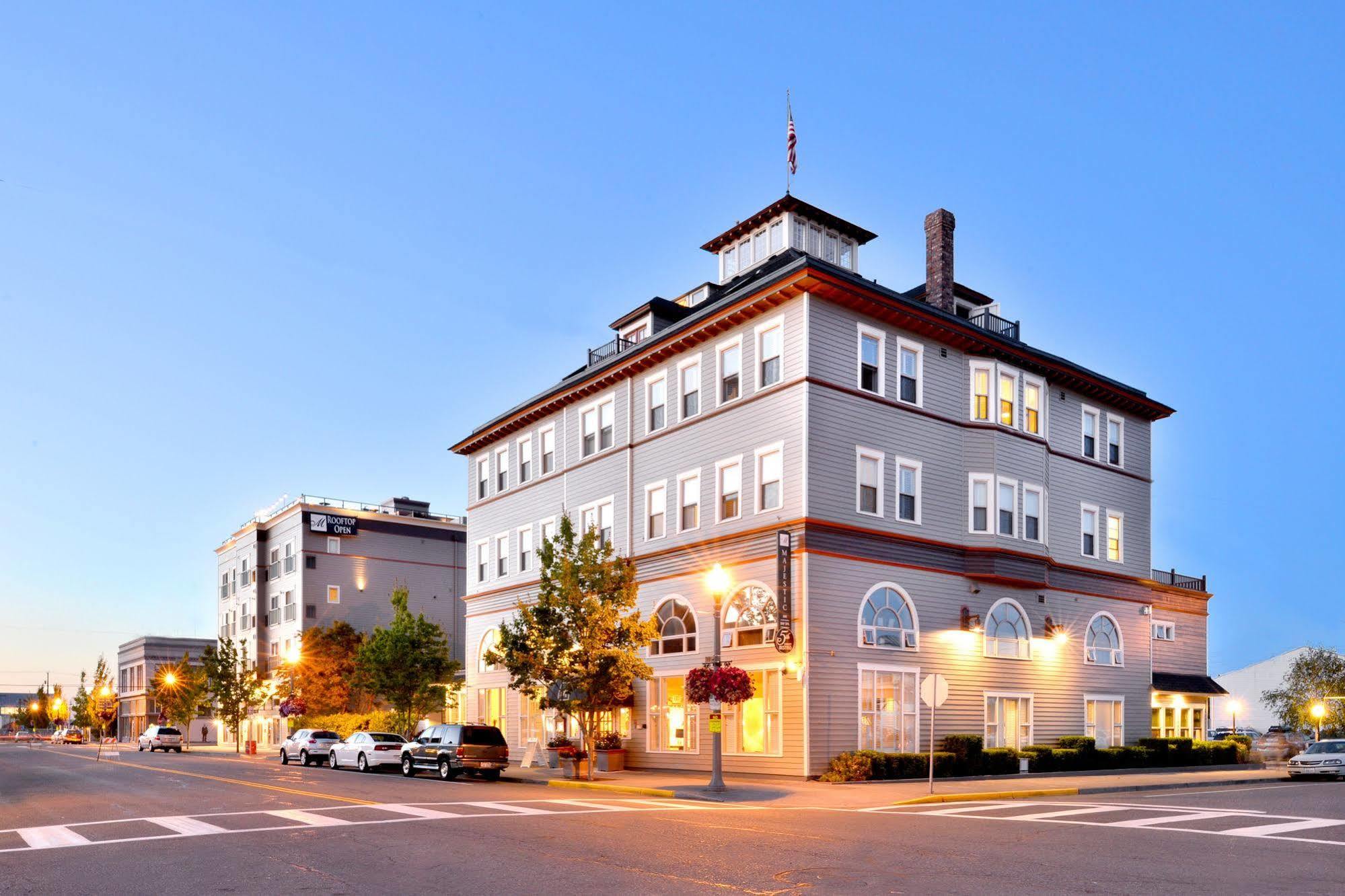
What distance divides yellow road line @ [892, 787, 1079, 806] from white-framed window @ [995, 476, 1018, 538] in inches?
450

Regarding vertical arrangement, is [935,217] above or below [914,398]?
above

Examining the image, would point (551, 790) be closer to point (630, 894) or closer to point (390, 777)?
point (390, 777)

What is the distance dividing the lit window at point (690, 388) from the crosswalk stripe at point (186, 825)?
21.9 meters

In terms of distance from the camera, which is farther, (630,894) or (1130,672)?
(1130,672)

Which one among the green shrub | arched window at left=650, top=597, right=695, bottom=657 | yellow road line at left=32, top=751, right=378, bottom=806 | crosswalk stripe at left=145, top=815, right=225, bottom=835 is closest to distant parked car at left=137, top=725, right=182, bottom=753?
yellow road line at left=32, top=751, right=378, bottom=806

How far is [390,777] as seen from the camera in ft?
115

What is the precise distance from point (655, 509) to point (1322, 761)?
2181 cm

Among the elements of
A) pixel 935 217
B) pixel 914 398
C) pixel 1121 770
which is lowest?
pixel 1121 770

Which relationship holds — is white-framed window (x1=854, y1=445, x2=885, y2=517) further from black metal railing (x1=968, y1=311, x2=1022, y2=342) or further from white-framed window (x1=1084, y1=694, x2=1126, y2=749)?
white-framed window (x1=1084, y1=694, x2=1126, y2=749)

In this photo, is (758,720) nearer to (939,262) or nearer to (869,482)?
(869,482)

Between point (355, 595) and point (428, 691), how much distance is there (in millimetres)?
30233

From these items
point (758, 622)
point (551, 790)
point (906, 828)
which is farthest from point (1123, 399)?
point (906, 828)

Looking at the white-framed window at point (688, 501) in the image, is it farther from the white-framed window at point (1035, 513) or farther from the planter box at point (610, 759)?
the white-framed window at point (1035, 513)

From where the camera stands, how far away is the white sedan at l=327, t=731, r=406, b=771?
3916 cm
